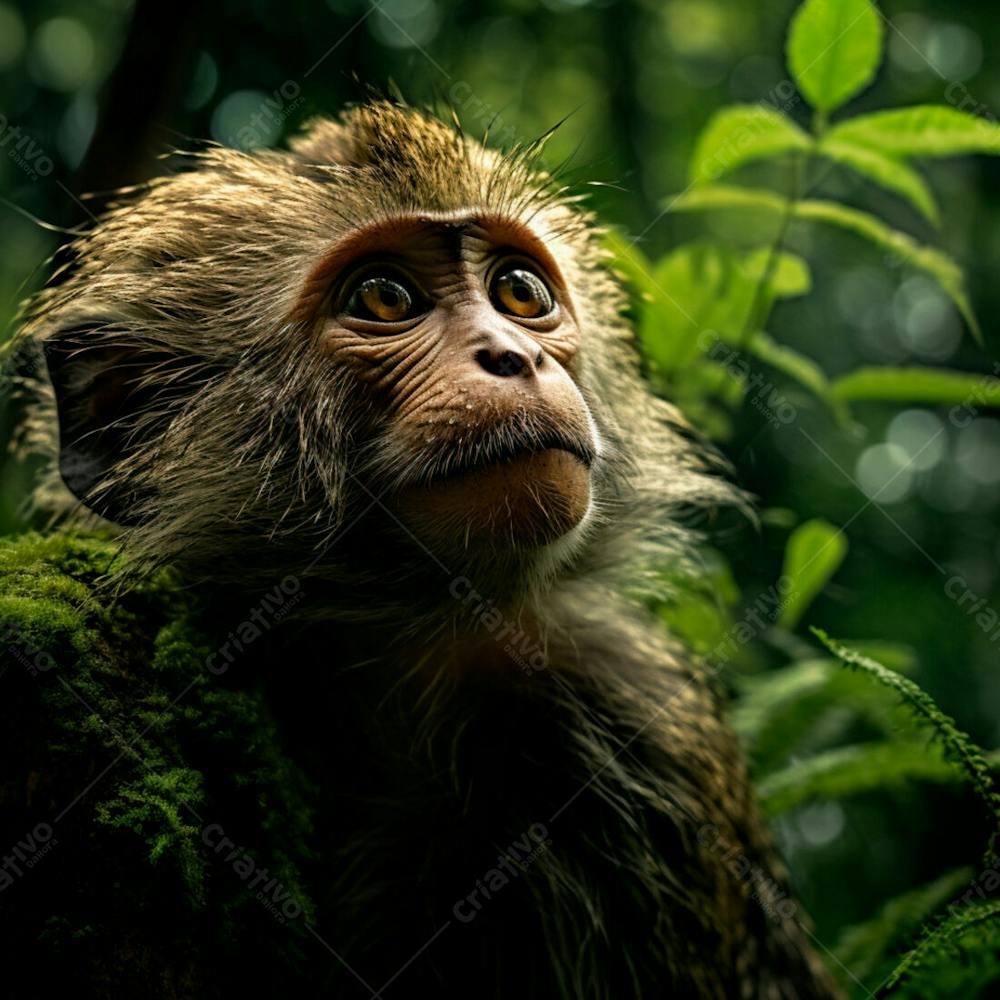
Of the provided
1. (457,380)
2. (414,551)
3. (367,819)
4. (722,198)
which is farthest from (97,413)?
(722,198)

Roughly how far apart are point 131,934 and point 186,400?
1.90m

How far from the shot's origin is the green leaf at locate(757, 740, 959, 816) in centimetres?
447

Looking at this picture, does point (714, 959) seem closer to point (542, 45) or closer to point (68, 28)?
point (542, 45)

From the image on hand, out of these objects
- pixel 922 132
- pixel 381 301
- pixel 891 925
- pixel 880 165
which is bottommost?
pixel 891 925

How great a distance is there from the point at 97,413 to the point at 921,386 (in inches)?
135

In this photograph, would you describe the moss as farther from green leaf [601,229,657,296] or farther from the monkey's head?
green leaf [601,229,657,296]

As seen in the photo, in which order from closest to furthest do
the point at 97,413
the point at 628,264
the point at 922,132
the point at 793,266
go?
the point at 97,413, the point at 922,132, the point at 793,266, the point at 628,264

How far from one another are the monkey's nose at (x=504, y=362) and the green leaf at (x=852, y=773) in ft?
8.58

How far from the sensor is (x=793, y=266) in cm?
469

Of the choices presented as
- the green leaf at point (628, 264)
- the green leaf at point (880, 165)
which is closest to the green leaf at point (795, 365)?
the green leaf at point (628, 264)

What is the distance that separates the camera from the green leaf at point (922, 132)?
12.7 feet

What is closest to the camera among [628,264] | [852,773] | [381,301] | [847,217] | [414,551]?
[414,551]

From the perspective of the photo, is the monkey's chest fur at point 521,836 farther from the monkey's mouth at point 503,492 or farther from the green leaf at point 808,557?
the green leaf at point 808,557

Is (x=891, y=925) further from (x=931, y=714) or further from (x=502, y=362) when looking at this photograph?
(x=502, y=362)
